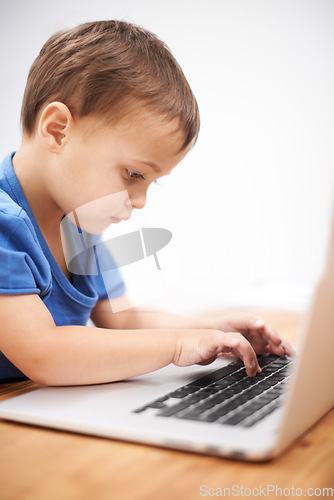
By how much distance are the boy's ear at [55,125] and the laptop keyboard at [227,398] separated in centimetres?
33

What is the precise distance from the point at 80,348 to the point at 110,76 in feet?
1.04

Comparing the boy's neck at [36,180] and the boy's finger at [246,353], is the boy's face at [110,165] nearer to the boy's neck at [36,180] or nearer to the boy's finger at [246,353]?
the boy's neck at [36,180]

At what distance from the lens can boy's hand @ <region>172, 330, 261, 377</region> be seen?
0.49m

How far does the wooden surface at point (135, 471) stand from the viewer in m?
0.28

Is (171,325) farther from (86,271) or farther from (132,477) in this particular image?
(132,477)

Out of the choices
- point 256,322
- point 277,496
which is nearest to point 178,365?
point 256,322

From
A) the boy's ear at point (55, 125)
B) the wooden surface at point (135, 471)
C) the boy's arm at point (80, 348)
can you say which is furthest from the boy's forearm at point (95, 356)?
the boy's ear at point (55, 125)

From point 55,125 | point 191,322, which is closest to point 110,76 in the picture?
point 55,125

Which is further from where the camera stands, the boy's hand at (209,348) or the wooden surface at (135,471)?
the boy's hand at (209,348)

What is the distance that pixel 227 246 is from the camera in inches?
28.5

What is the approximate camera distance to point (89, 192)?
59 centimetres

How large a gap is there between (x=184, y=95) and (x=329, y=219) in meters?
0.37

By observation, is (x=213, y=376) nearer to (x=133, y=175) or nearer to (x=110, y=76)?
(x=133, y=175)

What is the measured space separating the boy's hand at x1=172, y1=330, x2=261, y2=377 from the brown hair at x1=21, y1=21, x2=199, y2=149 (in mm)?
240
